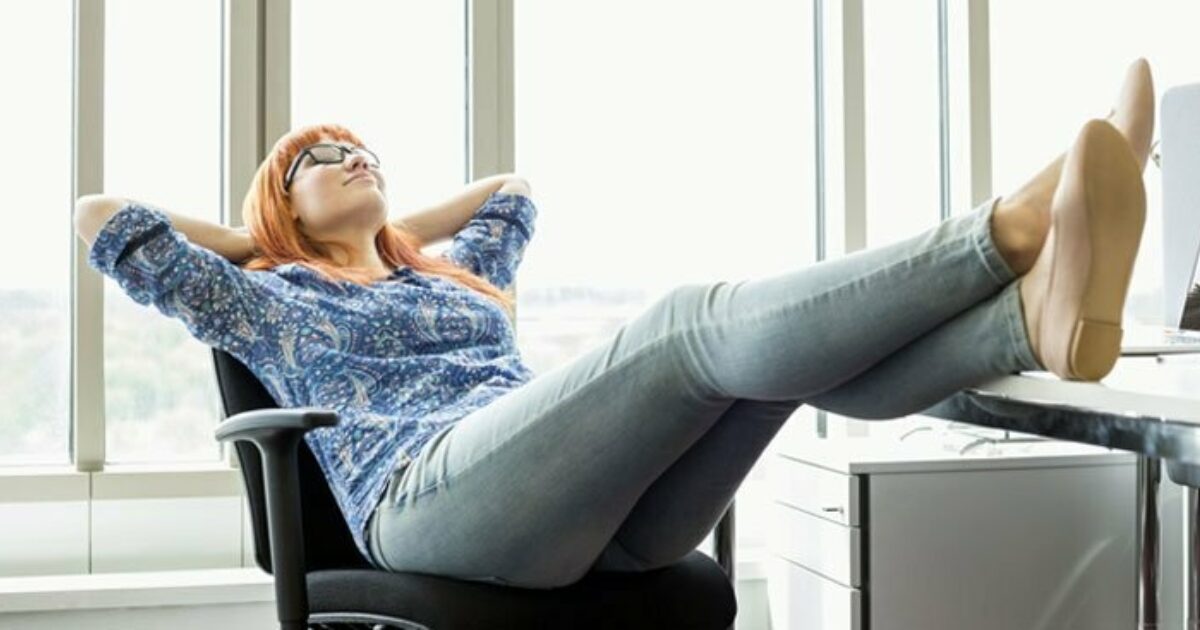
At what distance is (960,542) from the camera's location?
2387 millimetres

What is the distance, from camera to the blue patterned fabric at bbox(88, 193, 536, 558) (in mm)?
1764

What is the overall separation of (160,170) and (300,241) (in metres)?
0.86

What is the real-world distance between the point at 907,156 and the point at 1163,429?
2.47 m

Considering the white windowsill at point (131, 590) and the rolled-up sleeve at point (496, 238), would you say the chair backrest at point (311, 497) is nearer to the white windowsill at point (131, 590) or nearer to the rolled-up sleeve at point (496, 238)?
the rolled-up sleeve at point (496, 238)

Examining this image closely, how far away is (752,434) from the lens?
5.02ft

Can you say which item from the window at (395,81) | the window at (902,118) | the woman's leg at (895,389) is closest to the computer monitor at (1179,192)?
the woman's leg at (895,389)

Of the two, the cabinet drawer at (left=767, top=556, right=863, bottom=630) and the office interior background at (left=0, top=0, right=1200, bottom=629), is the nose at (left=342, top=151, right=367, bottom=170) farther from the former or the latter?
the cabinet drawer at (left=767, top=556, right=863, bottom=630)

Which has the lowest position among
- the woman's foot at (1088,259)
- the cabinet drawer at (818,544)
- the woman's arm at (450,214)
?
the cabinet drawer at (818,544)

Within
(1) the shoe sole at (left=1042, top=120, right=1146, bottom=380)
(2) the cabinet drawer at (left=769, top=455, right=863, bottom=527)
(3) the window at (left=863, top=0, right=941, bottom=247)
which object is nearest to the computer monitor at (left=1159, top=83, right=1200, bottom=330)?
(2) the cabinet drawer at (left=769, top=455, right=863, bottom=527)

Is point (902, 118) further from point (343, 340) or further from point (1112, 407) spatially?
point (1112, 407)

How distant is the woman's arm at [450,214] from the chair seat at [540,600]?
0.82m

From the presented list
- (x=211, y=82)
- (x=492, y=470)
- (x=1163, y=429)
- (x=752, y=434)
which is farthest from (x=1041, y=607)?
(x=211, y=82)

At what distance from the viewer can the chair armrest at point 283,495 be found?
1429 mm

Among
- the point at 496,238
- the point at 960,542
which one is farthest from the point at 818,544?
the point at 496,238
